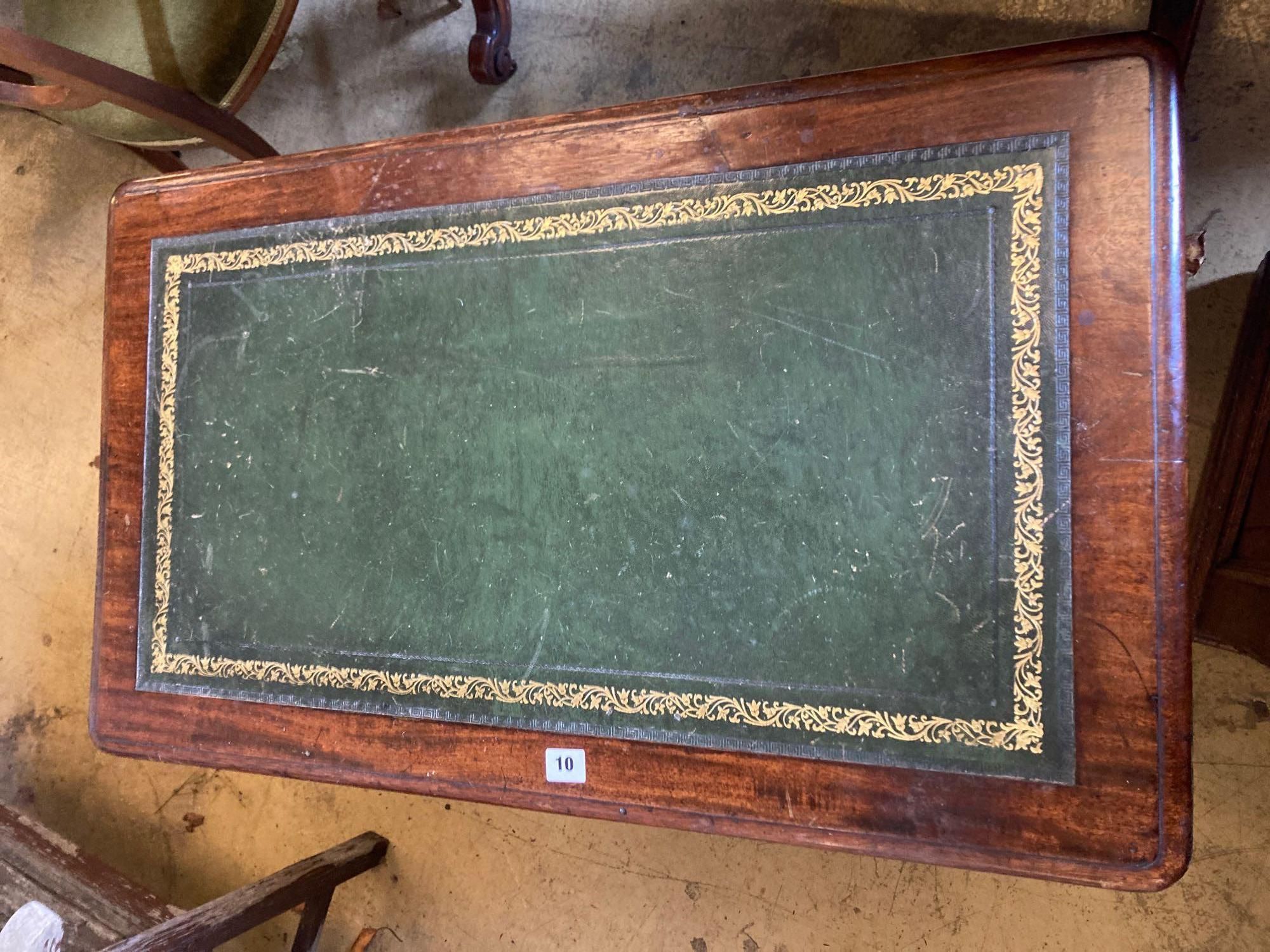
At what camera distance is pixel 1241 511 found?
1.33 meters

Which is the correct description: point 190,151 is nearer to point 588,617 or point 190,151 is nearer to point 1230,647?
point 588,617

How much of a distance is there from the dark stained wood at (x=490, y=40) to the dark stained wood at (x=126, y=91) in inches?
19.1

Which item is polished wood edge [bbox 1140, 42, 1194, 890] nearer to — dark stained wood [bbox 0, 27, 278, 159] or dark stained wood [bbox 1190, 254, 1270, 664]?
dark stained wood [bbox 1190, 254, 1270, 664]

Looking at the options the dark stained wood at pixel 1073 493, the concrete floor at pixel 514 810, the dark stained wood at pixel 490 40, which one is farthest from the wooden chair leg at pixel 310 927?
the dark stained wood at pixel 490 40

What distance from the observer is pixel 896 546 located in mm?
976

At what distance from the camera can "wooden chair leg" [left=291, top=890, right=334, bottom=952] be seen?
1.69 metres

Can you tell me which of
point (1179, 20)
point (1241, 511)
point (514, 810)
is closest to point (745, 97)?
point (1179, 20)

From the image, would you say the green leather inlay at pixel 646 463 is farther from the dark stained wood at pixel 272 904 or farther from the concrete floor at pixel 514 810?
the concrete floor at pixel 514 810

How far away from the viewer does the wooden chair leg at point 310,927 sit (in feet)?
5.56

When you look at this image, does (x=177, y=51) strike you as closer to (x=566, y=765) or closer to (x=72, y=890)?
(x=566, y=765)

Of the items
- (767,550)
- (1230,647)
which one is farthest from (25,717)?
(1230,647)

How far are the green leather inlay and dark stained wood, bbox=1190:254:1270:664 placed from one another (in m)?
0.59

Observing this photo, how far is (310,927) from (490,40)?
194cm

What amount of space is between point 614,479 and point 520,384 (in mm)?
190
